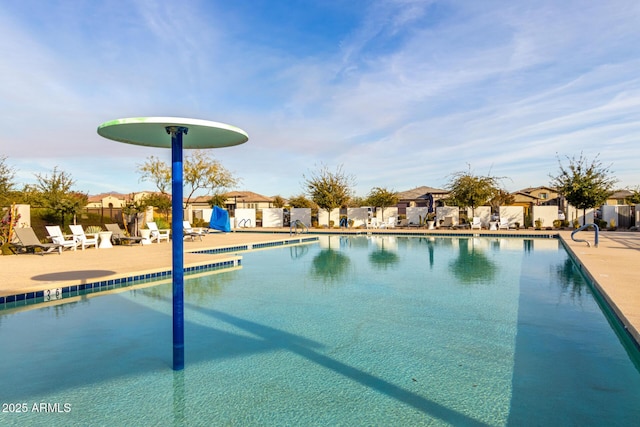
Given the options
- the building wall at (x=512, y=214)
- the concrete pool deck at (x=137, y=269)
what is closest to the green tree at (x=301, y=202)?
the building wall at (x=512, y=214)

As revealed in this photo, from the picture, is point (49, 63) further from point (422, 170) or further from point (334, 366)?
point (422, 170)

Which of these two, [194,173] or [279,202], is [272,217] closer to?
[194,173]

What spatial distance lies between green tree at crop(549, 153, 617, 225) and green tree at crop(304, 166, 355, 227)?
13.2 metres

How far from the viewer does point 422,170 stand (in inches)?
1252

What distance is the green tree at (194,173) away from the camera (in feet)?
84.8

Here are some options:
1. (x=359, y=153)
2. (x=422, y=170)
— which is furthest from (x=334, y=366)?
(x=422, y=170)

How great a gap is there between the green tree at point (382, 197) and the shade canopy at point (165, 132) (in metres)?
24.3

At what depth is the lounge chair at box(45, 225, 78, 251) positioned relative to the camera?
39.9ft

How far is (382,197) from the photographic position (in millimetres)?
27859

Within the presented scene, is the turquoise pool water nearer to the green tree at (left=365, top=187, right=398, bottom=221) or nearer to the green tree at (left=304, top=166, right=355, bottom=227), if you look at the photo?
the green tree at (left=304, top=166, right=355, bottom=227)

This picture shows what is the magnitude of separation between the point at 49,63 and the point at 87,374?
39.8ft

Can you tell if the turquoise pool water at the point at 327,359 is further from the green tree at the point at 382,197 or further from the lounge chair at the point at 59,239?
the green tree at the point at 382,197

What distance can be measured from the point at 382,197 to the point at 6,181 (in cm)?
2075

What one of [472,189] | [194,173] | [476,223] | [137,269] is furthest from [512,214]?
[137,269]
